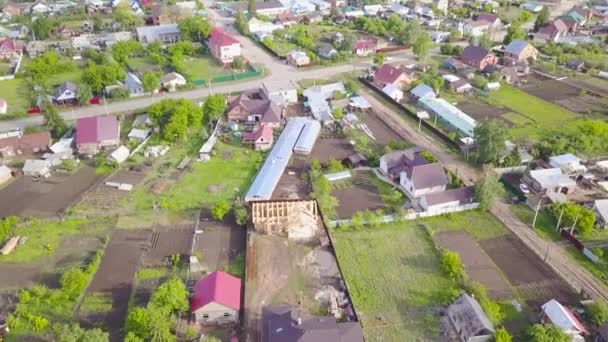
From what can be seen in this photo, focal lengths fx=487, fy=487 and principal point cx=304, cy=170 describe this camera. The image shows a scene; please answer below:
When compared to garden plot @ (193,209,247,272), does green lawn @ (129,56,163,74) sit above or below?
above

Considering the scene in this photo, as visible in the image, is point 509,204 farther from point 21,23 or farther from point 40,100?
point 21,23

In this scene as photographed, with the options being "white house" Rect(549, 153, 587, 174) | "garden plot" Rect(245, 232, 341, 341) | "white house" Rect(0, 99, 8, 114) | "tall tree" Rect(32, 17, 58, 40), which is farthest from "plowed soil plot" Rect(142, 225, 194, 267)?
"tall tree" Rect(32, 17, 58, 40)

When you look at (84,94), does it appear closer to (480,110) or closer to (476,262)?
(480,110)

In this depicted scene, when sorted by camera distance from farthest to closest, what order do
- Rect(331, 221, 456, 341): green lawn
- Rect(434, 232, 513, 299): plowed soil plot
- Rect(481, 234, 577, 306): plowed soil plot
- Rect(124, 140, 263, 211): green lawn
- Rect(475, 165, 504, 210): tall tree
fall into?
Rect(124, 140, 263, 211): green lawn, Rect(475, 165, 504, 210): tall tree, Rect(434, 232, 513, 299): plowed soil plot, Rect(481, 234, 577, 306): plowed soil plot, Rect(331, 221, 456, 341): green lawn

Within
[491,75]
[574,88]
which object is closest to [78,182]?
[491,75]

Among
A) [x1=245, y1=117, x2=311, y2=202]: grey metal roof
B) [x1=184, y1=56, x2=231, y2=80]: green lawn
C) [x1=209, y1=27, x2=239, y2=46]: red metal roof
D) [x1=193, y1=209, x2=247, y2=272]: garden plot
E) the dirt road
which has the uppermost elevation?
[x1=209, y1=27, x2=239, y2=46]: red metal roof

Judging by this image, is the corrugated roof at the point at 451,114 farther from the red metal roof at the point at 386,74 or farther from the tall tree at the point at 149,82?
the tall tree at the point at 149,82

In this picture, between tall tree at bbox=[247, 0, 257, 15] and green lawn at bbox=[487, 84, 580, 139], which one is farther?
tall tree at bbox=[247, 0, 257, 15]

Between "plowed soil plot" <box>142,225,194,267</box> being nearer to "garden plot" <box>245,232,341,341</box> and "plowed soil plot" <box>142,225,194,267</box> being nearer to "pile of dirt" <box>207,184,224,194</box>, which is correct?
Answer: "garden plot" <box>245,232,341,341</box>

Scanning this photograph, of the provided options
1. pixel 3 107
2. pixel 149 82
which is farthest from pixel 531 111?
pixel 3 107
